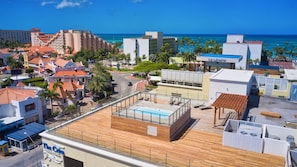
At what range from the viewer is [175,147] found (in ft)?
52.7

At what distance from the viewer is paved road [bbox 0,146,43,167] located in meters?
31.1

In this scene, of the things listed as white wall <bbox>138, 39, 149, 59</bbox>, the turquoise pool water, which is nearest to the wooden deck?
the turquoise pool water

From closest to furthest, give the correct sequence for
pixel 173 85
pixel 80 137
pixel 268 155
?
pixel 268 155 < pixel 80 137 < pixel 173 85

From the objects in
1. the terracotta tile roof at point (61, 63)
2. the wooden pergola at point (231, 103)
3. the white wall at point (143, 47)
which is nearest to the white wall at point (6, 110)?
the wooden pergola at point (231, 103)

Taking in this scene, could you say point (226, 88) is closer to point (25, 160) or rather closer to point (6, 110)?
point (25, 160)

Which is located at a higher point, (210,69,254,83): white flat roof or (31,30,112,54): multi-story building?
(31,30,112,54): multi-story building

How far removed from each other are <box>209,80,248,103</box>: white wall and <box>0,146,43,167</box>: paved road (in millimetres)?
23853

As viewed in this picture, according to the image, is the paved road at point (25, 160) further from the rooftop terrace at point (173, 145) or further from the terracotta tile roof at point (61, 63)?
the terracotta tile roof at point (61, 63)

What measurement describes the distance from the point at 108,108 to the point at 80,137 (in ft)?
23.6

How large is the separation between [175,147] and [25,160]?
1007 inches

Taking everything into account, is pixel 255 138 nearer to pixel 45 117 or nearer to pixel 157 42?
pixel 45 117

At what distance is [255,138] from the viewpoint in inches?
602

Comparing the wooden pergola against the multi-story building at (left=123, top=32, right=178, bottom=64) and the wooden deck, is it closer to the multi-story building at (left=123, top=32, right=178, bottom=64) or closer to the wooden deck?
the wooden deck

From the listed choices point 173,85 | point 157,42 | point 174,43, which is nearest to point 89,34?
point 157,42
